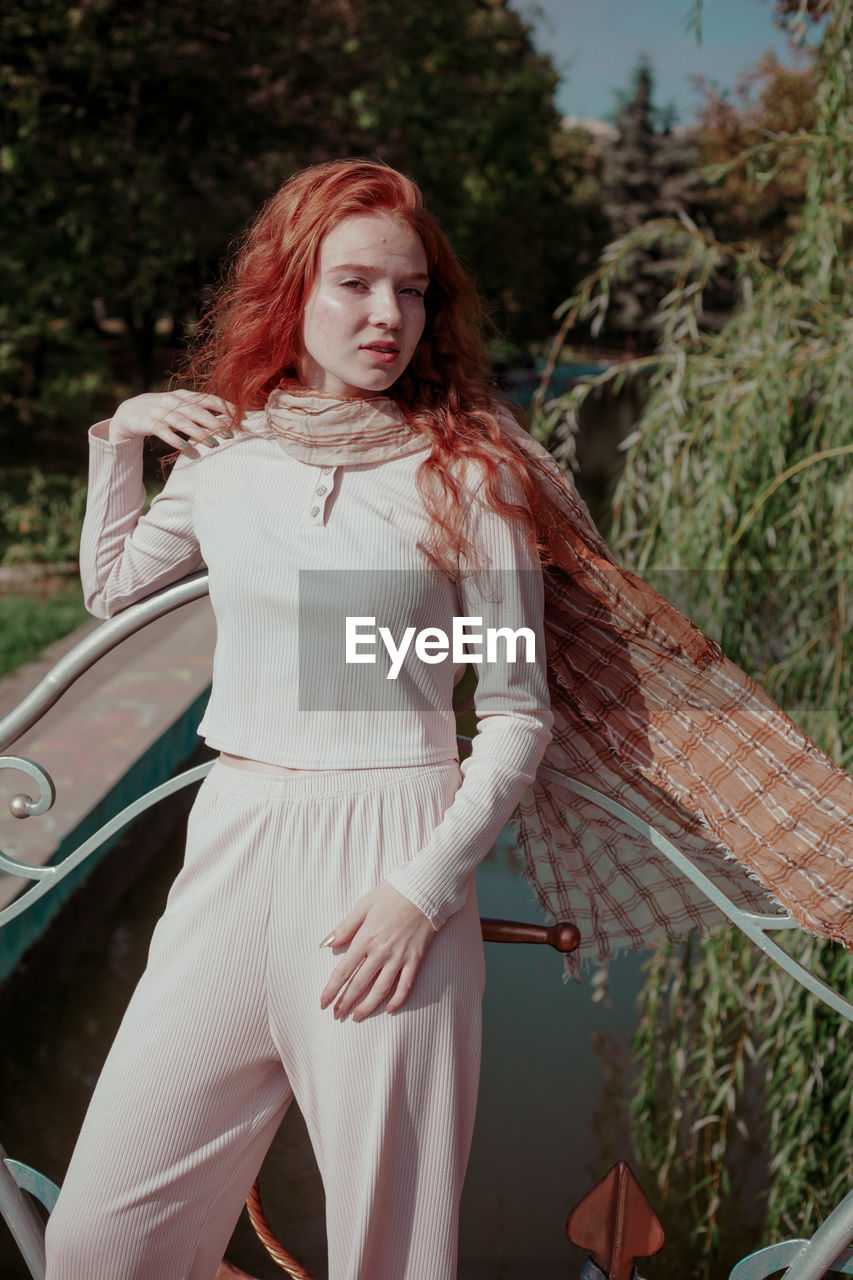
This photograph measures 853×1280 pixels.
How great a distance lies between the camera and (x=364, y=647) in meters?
1.27

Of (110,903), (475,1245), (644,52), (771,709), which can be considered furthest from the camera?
(644,52)

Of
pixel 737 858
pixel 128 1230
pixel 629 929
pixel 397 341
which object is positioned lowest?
pixel 128 1230

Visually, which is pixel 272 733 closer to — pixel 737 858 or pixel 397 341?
pixel 397 341

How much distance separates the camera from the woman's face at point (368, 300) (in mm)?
1331

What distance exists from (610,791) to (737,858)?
0.54 ft

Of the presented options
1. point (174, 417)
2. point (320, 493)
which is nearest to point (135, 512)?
point (174, 417)

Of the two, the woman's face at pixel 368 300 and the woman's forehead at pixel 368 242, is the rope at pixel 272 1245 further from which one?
the woman's forehead at pixel 368 242

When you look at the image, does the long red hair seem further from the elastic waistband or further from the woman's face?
the elastic waistband

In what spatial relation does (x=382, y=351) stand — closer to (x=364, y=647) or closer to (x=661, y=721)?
(x=364, y=647)

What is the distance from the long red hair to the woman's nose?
0.27 feet

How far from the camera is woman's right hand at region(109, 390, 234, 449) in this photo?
142cm

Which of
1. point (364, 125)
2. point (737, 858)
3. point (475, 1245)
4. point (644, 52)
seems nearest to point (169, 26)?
point (364, 125)

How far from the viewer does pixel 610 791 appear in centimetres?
148

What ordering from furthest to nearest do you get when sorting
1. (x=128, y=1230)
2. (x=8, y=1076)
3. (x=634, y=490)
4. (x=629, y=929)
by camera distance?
(x=8, y=1076) < (x=634, y=490) < (x=629, y=929) < (x=128, y=1230)
